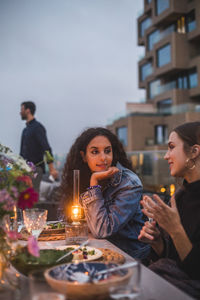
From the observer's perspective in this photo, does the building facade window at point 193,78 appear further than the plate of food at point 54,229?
Yes

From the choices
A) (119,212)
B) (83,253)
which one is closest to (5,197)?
(83,253)

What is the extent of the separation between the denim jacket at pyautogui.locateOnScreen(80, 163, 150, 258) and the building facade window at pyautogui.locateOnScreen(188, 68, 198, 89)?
83.5 feet

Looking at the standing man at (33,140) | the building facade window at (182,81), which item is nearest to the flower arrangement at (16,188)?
the standing man at (33,140)

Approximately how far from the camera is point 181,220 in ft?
5.49

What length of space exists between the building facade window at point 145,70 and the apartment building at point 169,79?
127 centimetres

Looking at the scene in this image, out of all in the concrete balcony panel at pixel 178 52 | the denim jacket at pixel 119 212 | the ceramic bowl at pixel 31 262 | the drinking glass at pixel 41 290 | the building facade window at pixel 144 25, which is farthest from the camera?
the building facade window at pixel 144 25

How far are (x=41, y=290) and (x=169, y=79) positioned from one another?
30379 millimetres

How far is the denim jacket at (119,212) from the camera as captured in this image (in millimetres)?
1948

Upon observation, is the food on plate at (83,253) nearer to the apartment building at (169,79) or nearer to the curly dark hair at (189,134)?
the curly dark hair at (189,134)

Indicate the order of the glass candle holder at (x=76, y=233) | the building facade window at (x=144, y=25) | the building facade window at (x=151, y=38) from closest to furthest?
the glass candle holder at (x=76, y=233)
the building facade window at (x=151, y=38)
the building facade window at (x=144, y=25)

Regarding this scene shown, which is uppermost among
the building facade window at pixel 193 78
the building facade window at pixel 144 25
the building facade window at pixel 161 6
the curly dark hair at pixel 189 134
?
the building facade window at pixel 144 25

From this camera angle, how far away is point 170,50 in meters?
27.2

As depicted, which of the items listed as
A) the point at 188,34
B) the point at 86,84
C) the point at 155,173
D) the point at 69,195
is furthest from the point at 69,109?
the point at 69,195

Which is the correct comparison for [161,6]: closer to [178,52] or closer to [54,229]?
[178,52]
